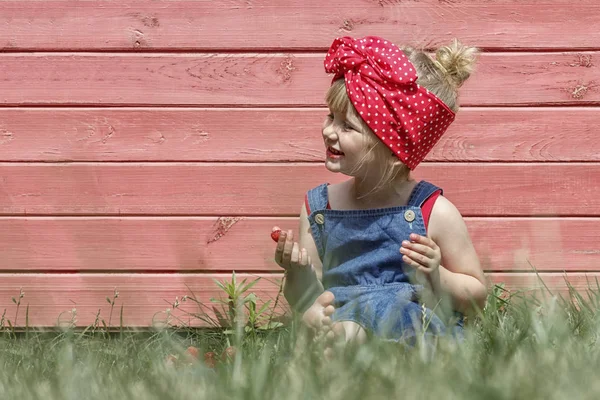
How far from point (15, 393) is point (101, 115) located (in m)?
1.80

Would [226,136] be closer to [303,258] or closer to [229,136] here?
[229,136]

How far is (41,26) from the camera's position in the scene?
11.6 ft

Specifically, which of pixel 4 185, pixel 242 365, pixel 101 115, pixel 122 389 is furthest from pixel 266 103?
pixel 122 389

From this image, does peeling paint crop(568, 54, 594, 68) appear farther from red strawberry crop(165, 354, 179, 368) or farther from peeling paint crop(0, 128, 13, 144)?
peeling paint crop(0, 128, 13, 144)

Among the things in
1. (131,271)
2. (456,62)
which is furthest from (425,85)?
(131,271)

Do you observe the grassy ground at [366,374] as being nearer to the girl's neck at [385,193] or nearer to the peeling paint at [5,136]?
the girl's neck at [385,193]

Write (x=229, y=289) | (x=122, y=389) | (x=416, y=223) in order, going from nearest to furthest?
(x=122, y=389) < (x=416, y=223) < (x=229, y=289)

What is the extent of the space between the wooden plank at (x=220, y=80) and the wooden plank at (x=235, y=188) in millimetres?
272

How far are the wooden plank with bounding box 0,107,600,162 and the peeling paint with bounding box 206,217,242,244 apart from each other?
253 millimetres

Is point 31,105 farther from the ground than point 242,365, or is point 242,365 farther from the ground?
point 31,105

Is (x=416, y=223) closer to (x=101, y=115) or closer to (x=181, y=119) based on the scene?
(x=181, y=119)

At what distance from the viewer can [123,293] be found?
3633mm

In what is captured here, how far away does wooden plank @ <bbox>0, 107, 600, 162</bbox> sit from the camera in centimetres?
354

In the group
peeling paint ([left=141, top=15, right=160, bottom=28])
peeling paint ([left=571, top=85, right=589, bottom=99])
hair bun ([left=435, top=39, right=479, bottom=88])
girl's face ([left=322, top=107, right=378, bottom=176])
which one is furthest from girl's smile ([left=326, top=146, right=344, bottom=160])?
peeling paint ([left=571, top=85, right=589, bottom=99])
